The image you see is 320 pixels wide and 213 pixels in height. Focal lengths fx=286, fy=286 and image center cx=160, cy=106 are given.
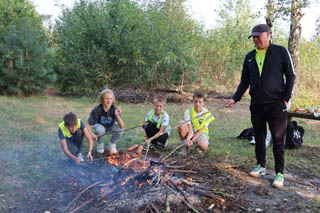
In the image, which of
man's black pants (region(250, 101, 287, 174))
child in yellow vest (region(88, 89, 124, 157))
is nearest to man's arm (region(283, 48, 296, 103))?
man's black pants (region(250, 101, 287, 174))

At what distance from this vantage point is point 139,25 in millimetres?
12859

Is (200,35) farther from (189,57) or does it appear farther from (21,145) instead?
(21,145)

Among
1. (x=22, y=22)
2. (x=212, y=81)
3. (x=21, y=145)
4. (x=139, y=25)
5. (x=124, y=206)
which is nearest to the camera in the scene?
(x=124, y=206)

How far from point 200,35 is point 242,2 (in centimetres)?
561

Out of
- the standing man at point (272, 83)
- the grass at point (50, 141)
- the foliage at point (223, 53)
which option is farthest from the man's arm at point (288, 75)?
the foliage at point (223, 53)

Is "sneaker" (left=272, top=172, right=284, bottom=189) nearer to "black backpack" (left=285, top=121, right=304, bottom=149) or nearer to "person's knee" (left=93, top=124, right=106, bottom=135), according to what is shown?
"black backpack" (left=285, top=121, right=304, bottom=149)

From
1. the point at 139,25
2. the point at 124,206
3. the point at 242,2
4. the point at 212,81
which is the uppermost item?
the point at 242,2

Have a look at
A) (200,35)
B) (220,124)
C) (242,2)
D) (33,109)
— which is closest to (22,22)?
(33,109)

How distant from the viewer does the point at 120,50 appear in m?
12.8

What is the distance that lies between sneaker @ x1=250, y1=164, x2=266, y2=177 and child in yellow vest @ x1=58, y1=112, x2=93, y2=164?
94.2 inches

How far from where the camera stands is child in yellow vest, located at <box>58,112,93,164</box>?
164 inches

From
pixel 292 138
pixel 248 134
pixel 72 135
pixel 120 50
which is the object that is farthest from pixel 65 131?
pixel 120 50

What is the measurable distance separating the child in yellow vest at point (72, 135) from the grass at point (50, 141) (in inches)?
13.6

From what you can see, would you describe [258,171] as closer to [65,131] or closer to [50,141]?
[65,131]
